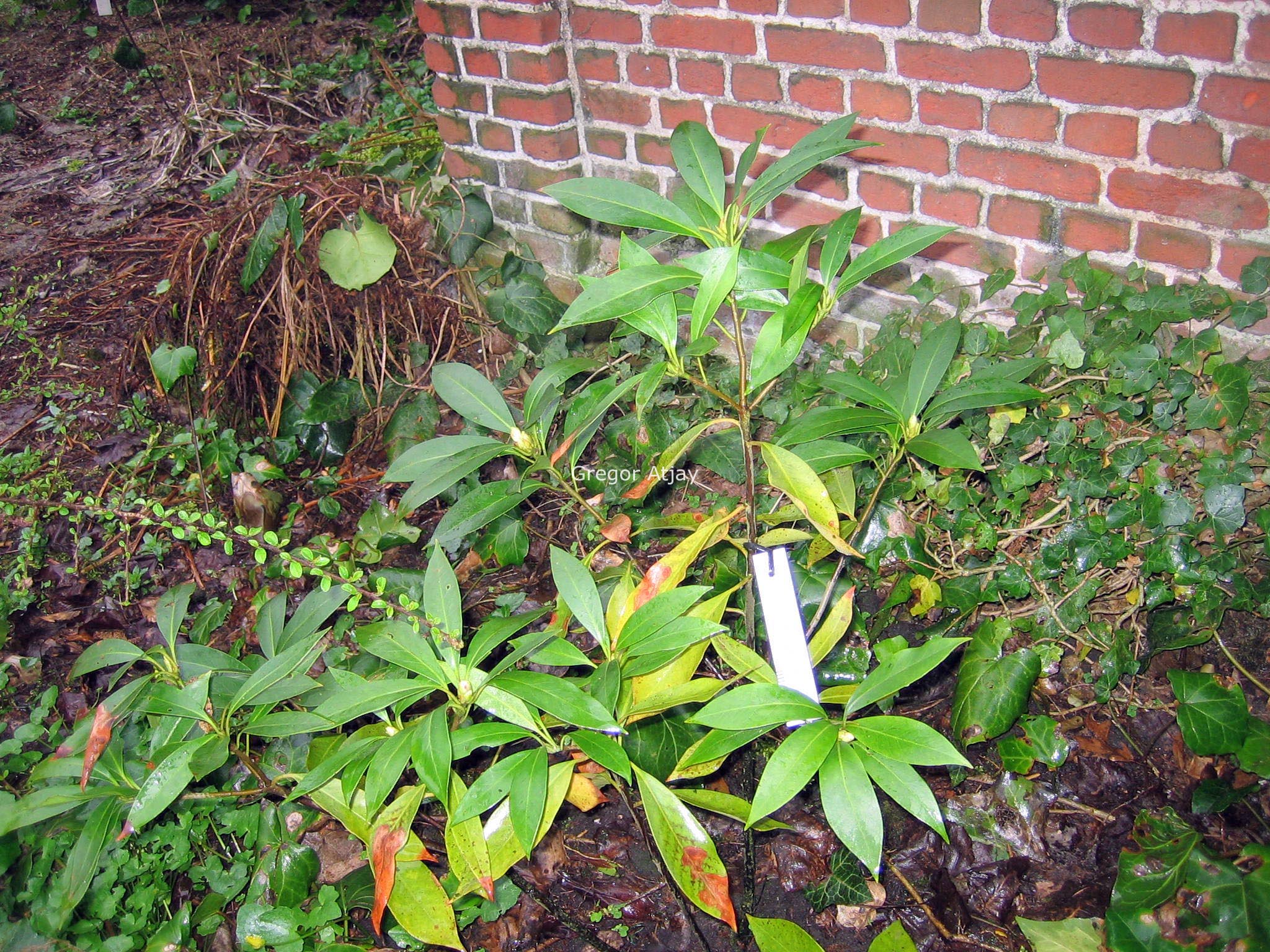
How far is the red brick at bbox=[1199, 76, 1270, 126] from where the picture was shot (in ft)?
5.48

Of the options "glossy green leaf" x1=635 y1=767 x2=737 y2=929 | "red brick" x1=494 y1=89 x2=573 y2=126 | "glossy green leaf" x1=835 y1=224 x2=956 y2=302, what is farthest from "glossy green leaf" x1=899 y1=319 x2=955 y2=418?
"red brick" x1=494 y1=89 x2=573 y2=126

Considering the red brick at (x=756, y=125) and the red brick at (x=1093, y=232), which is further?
the red brick at (x=756, y=125)

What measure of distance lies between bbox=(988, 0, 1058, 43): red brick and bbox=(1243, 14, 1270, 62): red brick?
0.35 metres

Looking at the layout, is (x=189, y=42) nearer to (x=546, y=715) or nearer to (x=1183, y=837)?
(x=546, y=715)

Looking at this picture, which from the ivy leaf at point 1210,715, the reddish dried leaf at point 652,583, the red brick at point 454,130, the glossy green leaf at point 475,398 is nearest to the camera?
the reddish dried leaf at point 652,583

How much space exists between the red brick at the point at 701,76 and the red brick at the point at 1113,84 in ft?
2.72

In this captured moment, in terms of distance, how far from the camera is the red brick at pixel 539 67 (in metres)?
2.57

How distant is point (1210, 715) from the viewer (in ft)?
5.08

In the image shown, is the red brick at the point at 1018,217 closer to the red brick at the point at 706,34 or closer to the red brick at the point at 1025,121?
the red brick at the point at 1025,121

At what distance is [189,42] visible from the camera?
4.52 m

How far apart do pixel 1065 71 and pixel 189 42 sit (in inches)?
174

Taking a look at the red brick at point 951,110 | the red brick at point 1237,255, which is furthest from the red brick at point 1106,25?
the red brick at point 1237,255

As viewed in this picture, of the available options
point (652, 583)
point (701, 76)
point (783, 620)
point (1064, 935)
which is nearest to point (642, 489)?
point (652, 583)

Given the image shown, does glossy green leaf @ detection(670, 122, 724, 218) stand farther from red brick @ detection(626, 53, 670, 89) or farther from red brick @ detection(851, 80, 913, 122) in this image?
red brick @ detection(626, 53, 670, 89)
